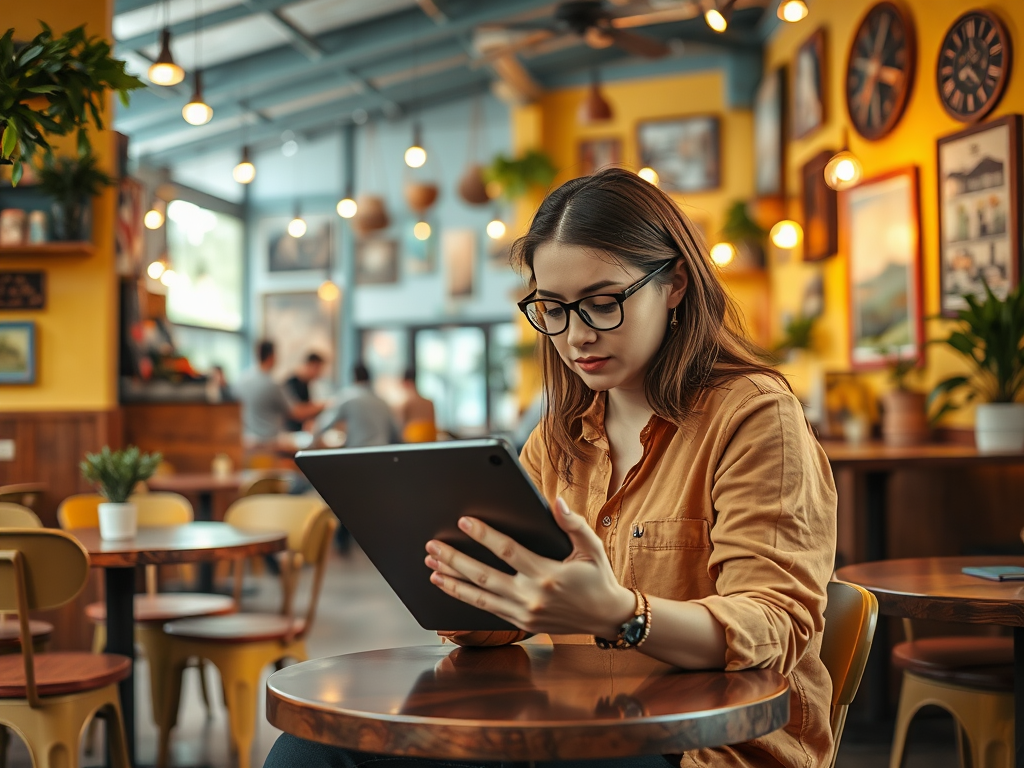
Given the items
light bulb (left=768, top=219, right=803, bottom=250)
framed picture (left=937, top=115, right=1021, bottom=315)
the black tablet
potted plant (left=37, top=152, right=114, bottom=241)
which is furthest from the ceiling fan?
the black tablet

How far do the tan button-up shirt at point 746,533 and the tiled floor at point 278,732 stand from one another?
7.44 feet

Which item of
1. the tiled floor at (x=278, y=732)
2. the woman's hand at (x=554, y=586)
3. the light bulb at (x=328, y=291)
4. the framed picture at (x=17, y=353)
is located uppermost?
the light bulb at (x=328, y=291)

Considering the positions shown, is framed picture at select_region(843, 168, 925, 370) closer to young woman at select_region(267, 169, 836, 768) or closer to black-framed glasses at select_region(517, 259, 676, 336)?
young woman at select_region(267, 169, 836, 768)

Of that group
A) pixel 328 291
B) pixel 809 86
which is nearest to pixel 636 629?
pixel 809 86

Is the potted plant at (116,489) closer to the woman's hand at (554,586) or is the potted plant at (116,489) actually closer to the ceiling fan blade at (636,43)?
the woman's hand at (554,586)

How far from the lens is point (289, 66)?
1112 centimetres

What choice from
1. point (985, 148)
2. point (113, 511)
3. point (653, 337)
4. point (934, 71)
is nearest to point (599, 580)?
point (653, 337)

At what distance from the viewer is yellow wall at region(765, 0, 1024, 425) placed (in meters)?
5.46

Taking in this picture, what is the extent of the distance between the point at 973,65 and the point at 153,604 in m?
4.31

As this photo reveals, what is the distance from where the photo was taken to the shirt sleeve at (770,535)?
1344 millimetres

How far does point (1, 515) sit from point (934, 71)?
478 centimetres

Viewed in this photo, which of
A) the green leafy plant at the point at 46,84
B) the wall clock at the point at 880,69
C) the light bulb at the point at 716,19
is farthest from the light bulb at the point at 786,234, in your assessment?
the green leafy plant at the point at 46,84

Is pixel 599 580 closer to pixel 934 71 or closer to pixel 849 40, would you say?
pixel 934 71

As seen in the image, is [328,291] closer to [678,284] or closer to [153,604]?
[153,604]
